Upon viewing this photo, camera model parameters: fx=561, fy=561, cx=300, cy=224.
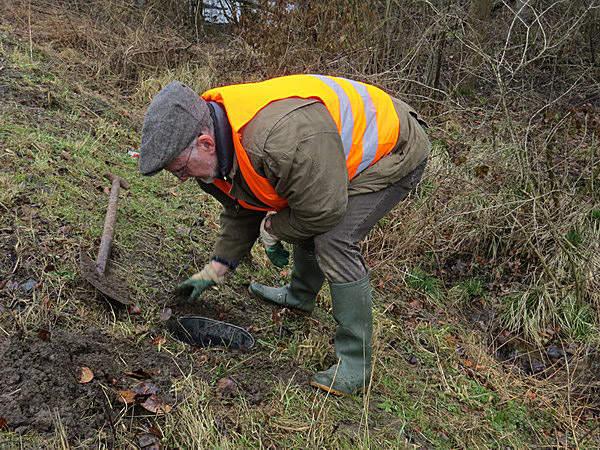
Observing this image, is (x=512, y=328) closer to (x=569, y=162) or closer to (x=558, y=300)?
(x=558, y=300)

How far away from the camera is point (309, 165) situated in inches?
93.8

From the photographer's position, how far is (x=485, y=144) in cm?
621

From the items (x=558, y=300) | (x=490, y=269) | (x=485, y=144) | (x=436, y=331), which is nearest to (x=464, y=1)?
(x=485, y=144)

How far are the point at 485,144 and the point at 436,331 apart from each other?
266 cm

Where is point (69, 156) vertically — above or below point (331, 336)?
above

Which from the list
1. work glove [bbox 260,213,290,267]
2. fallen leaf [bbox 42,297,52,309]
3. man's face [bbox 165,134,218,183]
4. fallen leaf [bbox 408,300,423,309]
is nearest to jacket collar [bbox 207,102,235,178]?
man's face [bbox 165,134,218,183]

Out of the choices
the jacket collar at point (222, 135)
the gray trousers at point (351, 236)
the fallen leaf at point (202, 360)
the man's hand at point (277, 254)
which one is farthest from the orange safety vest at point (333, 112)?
the fallen leaf at point (202, 360)

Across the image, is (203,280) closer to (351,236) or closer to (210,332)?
(210,332)

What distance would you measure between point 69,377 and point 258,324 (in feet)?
4.44

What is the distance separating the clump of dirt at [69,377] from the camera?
2361 mm

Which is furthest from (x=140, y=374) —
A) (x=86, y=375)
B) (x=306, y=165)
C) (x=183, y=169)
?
(x=306, y=165)

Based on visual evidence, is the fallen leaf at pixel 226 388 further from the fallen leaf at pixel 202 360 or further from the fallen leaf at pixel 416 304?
the fallen leaf at pixel 416 304

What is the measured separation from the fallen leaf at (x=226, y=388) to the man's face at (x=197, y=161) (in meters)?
1.09

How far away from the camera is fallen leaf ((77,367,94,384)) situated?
2.60 m
